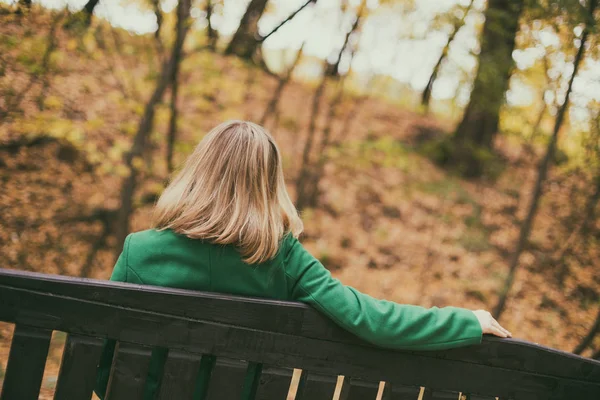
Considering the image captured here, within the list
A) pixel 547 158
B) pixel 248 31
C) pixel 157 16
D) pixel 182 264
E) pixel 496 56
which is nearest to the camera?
pixel 182 264

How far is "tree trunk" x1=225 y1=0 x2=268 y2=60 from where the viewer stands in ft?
27.5

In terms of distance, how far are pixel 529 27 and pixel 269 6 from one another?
4.52 m

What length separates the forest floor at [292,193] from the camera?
6551mm

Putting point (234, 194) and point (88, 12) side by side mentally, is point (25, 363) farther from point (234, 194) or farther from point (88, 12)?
point (88, 12)

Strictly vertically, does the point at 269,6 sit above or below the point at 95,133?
above

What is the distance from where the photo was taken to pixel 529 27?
5793mm

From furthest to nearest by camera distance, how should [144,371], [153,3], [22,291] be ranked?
[153,3], [144,371], [22,291]

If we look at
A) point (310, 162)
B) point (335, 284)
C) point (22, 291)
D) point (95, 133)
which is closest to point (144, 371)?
point (22, 291)

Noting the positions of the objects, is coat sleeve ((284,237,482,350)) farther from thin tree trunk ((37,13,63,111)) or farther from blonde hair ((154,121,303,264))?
thin tree trunk ((37,13,63,111))

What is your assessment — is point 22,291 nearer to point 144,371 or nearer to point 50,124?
point 144,371

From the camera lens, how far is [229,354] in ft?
5.47

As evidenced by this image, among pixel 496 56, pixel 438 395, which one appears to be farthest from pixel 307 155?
pixel 438 395

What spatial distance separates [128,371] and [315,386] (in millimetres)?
645

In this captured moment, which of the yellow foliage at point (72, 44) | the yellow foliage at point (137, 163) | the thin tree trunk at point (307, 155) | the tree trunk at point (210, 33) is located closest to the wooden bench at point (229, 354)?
the yellow foliage at point (137, 163)
